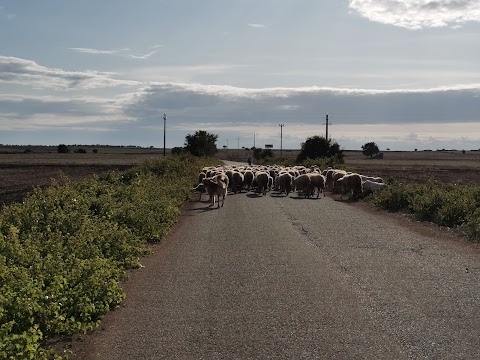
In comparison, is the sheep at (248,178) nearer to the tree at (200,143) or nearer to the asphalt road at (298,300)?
the asphalt road at (298,300)

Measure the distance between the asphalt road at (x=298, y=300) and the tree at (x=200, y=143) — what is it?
6604cm

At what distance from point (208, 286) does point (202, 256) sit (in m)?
2.70

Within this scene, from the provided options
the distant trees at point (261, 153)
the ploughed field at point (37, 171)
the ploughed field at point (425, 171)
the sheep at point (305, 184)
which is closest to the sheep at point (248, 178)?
the sheep at point (305, 184)

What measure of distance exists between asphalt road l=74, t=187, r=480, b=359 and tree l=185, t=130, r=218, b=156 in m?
66.0

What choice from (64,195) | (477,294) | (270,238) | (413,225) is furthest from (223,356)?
(413,225)

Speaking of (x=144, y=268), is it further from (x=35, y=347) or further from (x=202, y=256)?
(x=35, y=347)

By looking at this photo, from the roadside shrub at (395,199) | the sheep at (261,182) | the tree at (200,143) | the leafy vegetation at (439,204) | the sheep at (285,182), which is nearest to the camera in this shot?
the leafy vegetation at (439,204)

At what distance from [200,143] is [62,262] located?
74156 millimetres

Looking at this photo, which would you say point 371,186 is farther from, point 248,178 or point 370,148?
point 370,148

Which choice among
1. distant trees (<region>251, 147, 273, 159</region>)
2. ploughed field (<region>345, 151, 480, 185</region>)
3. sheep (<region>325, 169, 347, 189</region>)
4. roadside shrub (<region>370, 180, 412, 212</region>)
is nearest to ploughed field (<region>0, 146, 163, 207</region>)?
roadside shrub (<region>370, 180, 412, 212</region>)

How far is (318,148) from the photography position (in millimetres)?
64188

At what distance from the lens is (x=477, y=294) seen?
28.5 ft

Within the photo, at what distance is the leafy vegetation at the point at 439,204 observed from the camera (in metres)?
17.0

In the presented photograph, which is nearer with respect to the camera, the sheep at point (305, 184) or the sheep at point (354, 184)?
the sheep at point (354, 184)
